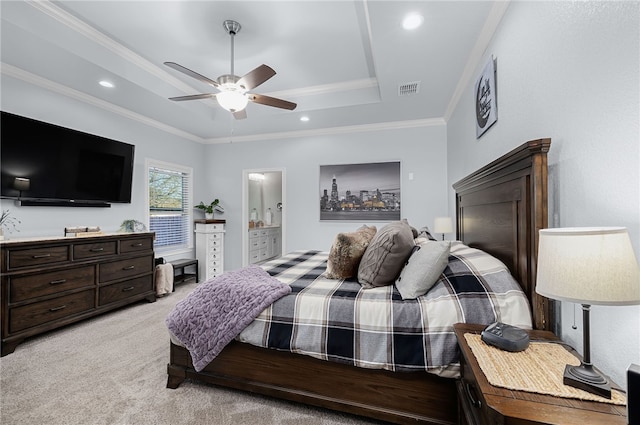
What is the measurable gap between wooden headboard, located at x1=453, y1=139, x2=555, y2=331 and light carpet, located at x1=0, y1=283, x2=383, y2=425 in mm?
1143

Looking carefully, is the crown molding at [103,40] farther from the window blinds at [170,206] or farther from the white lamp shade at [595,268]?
the white lamp shade at [595,268]

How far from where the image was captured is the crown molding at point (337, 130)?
4.16 metres

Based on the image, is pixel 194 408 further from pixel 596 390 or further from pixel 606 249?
pixel 606 249

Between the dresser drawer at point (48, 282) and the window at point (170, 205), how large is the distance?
56.2 inches

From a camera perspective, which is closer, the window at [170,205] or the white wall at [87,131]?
the white wall at [87,131]

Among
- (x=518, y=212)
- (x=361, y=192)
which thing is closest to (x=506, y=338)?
(x=518, y=212)

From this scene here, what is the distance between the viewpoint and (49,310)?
2570 millimetres

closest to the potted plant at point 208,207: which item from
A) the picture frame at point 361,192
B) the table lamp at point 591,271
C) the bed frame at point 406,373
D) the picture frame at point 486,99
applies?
the picture frame at point 361,192

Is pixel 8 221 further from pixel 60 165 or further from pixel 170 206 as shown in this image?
pixel 170 206

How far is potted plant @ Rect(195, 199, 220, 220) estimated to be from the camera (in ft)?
16.3

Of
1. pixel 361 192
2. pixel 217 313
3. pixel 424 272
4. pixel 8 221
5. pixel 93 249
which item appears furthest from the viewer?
pixel 361 192

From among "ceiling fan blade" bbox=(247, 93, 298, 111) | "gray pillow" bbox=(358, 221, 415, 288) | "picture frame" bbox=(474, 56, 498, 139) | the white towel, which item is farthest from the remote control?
the white towel

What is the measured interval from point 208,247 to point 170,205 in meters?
0.95

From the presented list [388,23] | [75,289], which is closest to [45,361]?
[75,289]
